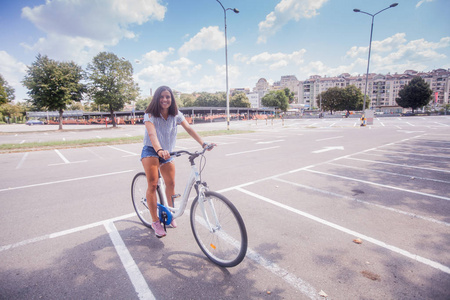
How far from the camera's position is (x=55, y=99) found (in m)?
26.6

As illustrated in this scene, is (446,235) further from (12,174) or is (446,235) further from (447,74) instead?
(447,74)

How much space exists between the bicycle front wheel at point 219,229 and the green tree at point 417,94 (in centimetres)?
8691

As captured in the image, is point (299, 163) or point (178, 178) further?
point (299, 163)

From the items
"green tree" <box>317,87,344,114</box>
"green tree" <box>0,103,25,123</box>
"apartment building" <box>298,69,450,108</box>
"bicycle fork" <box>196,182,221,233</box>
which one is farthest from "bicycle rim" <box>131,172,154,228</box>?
"apartment building" <box>298,69,450,108</box>

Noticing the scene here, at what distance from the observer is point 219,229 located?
2.53 meters

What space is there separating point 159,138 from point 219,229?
4.70ft

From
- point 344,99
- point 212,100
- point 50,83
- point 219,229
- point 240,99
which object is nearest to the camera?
point 219,229

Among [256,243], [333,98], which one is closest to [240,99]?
[333,98]

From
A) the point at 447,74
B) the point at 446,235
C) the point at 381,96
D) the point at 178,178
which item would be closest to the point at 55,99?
the point at 178,178

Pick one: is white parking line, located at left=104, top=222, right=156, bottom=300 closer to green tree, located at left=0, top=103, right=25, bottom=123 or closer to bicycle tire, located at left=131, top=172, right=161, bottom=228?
bicycle tire, located at left=131, top=172, right=161, bottom=228

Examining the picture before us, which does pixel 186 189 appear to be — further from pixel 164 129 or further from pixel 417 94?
pixel 417 94

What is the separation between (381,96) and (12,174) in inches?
6227

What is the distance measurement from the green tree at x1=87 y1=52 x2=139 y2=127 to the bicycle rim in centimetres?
3224

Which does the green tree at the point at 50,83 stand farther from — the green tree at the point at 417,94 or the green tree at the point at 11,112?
the green tree at the point at 417,94
